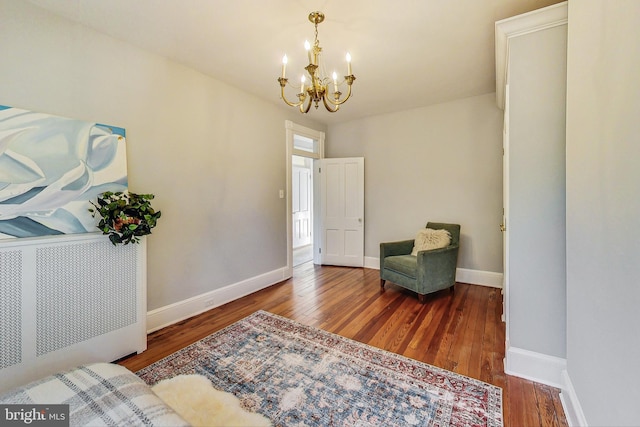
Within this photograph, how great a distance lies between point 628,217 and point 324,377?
72.7 inches

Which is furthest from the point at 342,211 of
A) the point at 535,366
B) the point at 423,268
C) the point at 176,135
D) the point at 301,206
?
the point at 535,366

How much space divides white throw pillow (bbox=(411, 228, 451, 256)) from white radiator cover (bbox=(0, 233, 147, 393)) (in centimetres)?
330

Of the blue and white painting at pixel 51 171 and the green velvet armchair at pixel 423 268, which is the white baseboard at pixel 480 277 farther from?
the blue and white painting at pixel 51 171

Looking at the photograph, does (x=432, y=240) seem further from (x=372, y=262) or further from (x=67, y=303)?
(x=67, y=303)

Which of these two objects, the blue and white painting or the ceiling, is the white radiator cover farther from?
the ceiling

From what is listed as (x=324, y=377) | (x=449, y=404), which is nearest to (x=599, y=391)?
(x=449, y=404)

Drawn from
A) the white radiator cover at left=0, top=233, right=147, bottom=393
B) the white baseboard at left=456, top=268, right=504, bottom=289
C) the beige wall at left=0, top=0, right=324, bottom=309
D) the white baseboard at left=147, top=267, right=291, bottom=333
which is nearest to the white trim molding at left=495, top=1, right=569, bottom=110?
the beige wall at left=0, top=0, right=324, bottom=309

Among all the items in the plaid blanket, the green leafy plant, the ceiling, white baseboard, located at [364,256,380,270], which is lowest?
white baseboard, located at [364,256,380,270]

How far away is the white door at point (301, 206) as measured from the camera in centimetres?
675

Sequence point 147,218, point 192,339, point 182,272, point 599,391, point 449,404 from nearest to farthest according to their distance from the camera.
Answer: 1. point 599,391
2. point 449,404
3. point 147,218
4. point 192,339
5. point 182,272

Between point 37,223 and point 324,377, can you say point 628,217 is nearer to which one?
point 324,377

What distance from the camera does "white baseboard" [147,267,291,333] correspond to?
2.58m

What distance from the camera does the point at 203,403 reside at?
1619 millimetres

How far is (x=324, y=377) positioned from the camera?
186 cm
